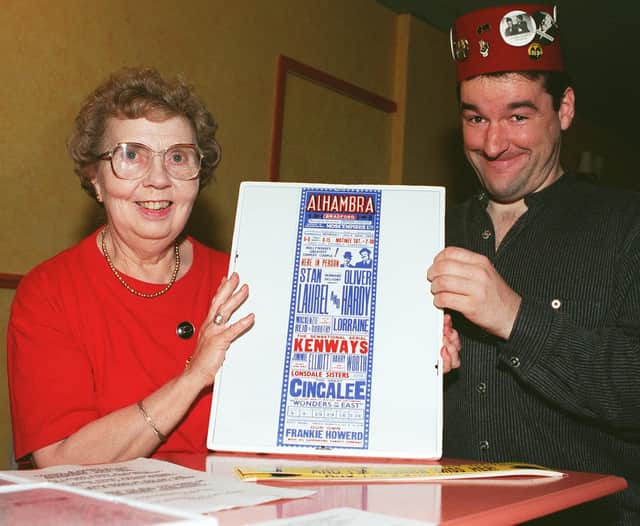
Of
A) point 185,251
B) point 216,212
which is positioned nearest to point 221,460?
point 185,251

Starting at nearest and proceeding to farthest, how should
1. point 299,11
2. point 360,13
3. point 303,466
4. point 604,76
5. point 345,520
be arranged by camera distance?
point 345,520
point 303,466
point 299,11
point 360,13
point 604,76

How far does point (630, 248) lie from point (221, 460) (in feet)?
3.45

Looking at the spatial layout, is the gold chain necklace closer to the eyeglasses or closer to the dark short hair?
the eyeglasses

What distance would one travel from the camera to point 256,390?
1.45 m

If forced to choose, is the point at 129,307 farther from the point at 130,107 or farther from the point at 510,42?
the point at 510,42

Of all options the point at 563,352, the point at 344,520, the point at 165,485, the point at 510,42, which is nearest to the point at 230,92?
the point at 510,42

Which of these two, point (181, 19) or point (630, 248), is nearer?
point (630, 248)

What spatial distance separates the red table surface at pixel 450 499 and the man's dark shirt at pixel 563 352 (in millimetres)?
292

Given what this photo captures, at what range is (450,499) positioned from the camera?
1.06m

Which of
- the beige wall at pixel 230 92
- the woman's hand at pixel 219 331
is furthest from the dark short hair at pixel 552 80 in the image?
the beige wall at pixel 230 92

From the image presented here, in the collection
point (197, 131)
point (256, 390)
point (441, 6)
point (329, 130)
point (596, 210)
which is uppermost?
point (441, 6)

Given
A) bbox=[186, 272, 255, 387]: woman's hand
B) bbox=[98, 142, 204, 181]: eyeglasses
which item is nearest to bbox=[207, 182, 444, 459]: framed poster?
bbox=[186, 272, 255, 387]: woman's hand

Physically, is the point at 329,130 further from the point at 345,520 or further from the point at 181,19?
the point at 345,520

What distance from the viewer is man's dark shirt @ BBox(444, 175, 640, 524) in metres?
1.53
